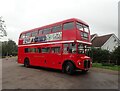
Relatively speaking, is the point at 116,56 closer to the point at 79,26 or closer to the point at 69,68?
the point at 79,26

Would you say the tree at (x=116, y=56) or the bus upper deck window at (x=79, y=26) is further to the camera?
the tree at (x=116, y=56)

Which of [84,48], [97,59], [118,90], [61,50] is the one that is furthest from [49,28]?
[97,59]

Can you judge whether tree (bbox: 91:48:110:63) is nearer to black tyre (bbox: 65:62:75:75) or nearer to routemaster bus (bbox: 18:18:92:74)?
routemaster bus (bbox: 18:18:92:74)

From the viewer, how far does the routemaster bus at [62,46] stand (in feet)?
37.8

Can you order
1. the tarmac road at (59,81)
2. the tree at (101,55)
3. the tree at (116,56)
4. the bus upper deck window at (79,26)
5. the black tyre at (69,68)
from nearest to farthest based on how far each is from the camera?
the tarmac road at (59,81), the black tyre at (69,68), the bus upper deck window at (79,26), the tree at (116,56), the tree at (101,55)

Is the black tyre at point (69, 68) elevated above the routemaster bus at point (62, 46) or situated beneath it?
situated beneath

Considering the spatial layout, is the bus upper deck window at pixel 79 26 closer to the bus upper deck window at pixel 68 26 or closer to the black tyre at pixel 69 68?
the bus upper deck window at pixel 68 26

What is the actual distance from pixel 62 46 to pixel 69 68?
6.61 feet

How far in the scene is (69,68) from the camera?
38.3 feet

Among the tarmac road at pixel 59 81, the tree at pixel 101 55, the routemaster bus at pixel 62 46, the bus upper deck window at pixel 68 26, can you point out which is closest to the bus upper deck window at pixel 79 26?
the routemaster bus at pixel 62 46

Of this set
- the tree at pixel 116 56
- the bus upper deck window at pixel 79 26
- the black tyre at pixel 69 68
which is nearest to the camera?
the black tyre at pixel 69 68

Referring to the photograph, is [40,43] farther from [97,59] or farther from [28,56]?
[97,59]

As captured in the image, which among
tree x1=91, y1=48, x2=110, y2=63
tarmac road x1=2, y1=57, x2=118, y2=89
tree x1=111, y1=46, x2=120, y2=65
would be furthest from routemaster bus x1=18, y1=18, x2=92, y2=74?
tree x1=91, y1=48, x2=110, y2=63

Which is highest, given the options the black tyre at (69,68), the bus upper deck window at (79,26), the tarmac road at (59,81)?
the bus upper deck window at (79,26)
